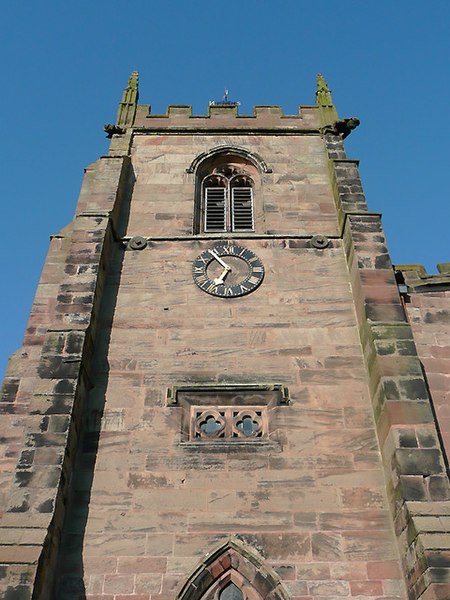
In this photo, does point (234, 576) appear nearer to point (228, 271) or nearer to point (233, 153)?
point (228, 271)

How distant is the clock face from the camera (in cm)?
1109

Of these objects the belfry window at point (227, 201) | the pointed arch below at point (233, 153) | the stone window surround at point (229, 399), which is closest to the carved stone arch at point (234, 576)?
the stone window surround at point (229, 399)

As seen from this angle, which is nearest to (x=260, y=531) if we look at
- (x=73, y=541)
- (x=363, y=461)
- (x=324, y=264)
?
(x=363, y=461)

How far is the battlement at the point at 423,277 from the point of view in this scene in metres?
11.2

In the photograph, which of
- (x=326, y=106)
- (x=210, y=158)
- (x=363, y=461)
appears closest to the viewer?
(x=363, y=461)

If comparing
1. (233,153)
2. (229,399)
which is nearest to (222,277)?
(229,399)

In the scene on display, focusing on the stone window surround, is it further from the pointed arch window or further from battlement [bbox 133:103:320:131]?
battlement [bbox 133:103:320:131]

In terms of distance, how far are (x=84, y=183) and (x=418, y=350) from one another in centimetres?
685

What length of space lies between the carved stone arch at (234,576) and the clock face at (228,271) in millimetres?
4186

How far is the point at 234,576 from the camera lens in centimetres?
793

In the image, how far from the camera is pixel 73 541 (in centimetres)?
812

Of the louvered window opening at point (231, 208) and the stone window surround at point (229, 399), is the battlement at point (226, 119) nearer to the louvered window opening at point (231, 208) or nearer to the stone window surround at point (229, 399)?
the louvered window opening at point (231, 208)

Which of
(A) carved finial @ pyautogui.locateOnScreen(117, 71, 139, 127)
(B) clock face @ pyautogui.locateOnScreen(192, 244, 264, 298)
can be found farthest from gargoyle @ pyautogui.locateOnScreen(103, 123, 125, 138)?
(B) clock face @ pyautogui.locateOnScreen(192, 244, 264, 298)

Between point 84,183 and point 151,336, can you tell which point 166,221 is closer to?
point 84,183
